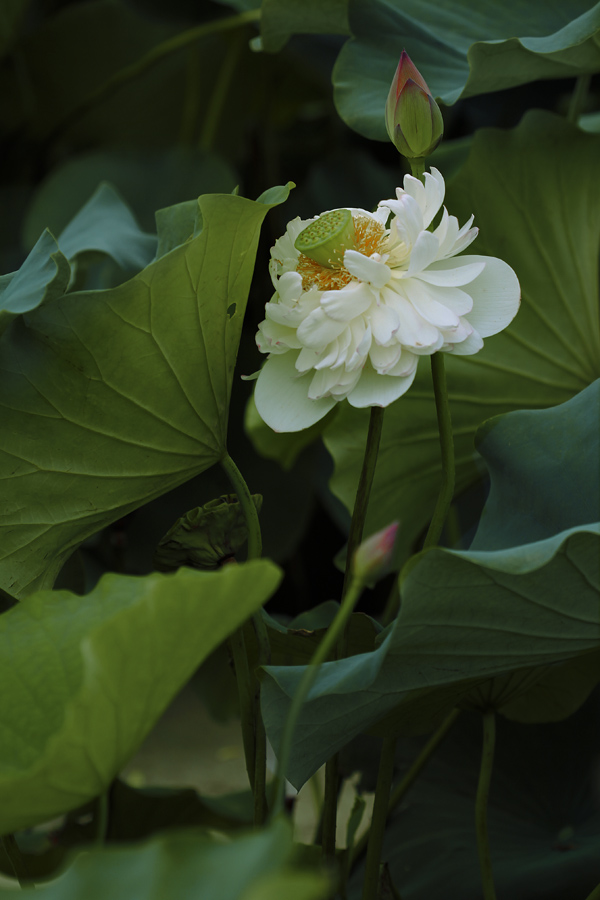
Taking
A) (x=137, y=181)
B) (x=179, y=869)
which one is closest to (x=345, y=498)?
(x=179, y=869)

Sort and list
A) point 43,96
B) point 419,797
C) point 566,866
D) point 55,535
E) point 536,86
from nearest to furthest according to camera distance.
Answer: point 55,535 → point 566,866 → point 419,797 → point 536,86 → point 43,96

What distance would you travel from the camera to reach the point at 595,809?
2.06ft

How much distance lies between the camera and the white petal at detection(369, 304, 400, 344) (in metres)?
0.33

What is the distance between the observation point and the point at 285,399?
14.5 inches

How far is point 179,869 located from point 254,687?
0.59ft

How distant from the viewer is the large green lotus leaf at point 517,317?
1.97 ft

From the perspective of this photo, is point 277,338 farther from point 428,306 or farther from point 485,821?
point 485,821

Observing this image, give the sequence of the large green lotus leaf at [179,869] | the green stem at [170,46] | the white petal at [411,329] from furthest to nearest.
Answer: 1. the green stem at [170,46]
2. the white petal at [411,329]
3. the large green lotus leaf at [179,869]

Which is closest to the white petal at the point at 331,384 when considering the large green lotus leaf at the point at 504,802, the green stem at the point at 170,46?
the large green lotus leaf at the point at 504,802

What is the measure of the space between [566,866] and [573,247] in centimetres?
45

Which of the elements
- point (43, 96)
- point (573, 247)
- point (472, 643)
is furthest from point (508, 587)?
point (43, 96)

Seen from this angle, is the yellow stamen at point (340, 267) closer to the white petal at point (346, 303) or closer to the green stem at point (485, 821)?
the white petal at point (346, 303)

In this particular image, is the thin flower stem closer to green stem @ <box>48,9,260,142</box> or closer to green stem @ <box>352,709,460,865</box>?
green stem @ <box>352,709,460,865</box>

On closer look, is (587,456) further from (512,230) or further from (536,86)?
(536,86)
